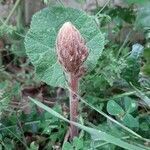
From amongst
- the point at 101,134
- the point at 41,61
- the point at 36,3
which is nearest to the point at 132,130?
the point at 101,134

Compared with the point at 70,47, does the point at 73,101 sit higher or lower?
lower

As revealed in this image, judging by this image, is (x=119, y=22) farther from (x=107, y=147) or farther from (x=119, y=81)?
(x=107, y=147)

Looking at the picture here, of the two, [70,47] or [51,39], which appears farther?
[51,39]

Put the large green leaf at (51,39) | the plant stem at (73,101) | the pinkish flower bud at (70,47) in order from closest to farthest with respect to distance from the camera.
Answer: the pinkish flower bud at (70,47) → the plant stem at (73,101) → the large green leaf at (51,39)

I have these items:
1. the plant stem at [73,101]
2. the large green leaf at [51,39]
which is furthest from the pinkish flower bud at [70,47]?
the large green leaf at [51,39]

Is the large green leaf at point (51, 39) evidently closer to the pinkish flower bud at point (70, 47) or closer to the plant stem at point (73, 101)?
the plant stem at point (73, 101)
